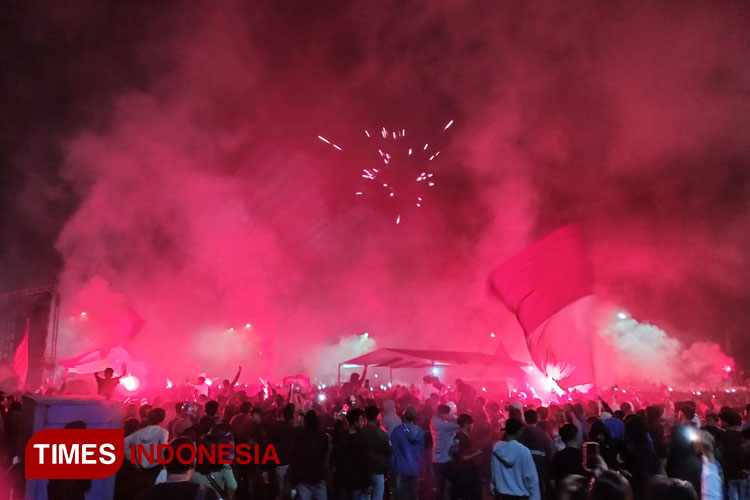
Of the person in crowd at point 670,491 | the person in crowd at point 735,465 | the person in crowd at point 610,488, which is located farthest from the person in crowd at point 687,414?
the person in crowd at point 610,488

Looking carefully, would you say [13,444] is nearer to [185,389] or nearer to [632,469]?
[185,389]

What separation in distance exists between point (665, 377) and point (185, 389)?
31424 mm

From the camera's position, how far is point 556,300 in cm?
1336

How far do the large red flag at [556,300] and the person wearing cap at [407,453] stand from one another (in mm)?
6277

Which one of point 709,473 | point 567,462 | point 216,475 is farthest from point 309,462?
point 709,473

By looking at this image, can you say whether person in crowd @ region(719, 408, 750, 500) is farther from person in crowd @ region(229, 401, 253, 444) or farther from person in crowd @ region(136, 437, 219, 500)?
person in crowd @ region(136, 437, 219, 500)

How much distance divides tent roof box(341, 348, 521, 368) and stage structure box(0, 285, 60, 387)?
937cm

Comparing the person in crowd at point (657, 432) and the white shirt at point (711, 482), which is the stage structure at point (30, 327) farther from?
the white shirt at point (711, 482)

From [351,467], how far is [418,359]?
1217 centimetres

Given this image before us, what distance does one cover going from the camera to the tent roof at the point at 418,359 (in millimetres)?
18031

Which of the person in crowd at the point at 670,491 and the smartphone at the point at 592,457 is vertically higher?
the smartphone at the point at 592,457

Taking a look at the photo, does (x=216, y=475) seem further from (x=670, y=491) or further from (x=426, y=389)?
(x=426, y=389)

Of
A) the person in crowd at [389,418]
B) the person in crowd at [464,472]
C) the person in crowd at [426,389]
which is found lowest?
the person in crowd at [464,472]

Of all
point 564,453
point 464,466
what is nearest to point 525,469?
point 564,453
